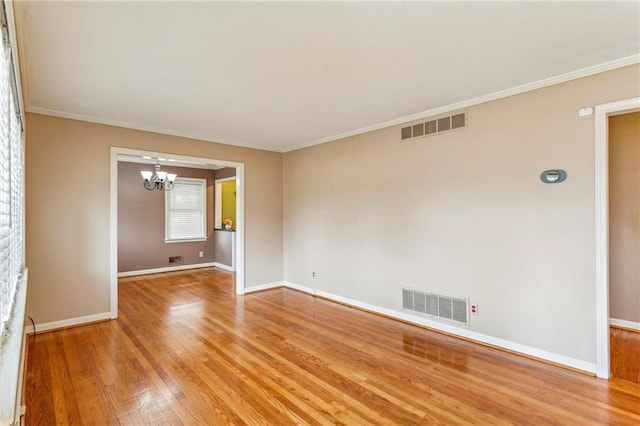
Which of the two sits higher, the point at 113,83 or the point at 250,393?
the point at 113,83

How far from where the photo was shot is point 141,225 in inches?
274

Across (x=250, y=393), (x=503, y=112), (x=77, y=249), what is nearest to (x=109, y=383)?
(x=250, y=393)

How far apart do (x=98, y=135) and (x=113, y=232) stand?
1.25 metres

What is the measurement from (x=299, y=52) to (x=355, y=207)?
2626mm

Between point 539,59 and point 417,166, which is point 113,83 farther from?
point 539,59

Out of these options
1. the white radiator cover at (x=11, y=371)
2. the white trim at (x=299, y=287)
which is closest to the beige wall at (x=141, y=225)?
the white trim at (x=299, y=287)

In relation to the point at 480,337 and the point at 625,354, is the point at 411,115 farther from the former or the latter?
the point at 625,354

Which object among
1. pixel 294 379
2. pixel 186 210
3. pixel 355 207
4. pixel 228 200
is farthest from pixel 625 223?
pixel 186 210

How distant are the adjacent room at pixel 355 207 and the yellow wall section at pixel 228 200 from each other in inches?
130

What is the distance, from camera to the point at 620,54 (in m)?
2.45

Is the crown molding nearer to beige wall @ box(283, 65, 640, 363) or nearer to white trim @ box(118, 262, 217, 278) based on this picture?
beige wall @ box(283, 65, 640, 363)

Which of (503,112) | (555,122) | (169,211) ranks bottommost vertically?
(169,211)

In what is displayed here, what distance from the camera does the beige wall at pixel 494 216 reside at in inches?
108

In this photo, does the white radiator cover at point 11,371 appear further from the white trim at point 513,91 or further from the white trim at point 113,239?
the white trim at point 513,91
